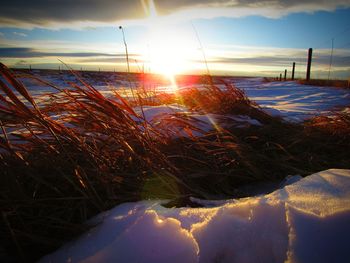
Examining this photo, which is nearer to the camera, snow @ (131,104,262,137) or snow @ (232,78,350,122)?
snow @ (131,104,262,137)

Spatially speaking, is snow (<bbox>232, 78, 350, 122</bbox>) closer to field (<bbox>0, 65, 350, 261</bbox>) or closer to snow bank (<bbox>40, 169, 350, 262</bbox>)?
field (<bbox>0, 65, 350, 261</bbox>)

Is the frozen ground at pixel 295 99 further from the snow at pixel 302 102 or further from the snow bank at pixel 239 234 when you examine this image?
the snow bank at pixel 239 234

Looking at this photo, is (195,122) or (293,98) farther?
(293,98)

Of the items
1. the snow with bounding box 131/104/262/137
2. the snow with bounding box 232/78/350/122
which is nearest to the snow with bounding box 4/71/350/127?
the snow with bounding box 232/78/350/122

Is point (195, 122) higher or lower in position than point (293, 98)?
higher

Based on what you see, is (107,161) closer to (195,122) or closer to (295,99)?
(195,122)

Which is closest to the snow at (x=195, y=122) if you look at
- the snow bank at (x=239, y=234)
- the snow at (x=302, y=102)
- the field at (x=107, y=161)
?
the field at (x=107, y=161)

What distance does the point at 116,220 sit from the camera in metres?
0.67

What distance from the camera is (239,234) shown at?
0.53 meters

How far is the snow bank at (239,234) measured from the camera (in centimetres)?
47

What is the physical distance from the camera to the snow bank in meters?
0.47

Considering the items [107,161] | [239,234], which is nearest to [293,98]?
[107,161]

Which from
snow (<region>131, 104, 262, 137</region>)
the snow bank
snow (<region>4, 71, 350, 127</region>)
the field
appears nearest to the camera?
the snow bank

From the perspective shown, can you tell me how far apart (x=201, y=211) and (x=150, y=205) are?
18cm
